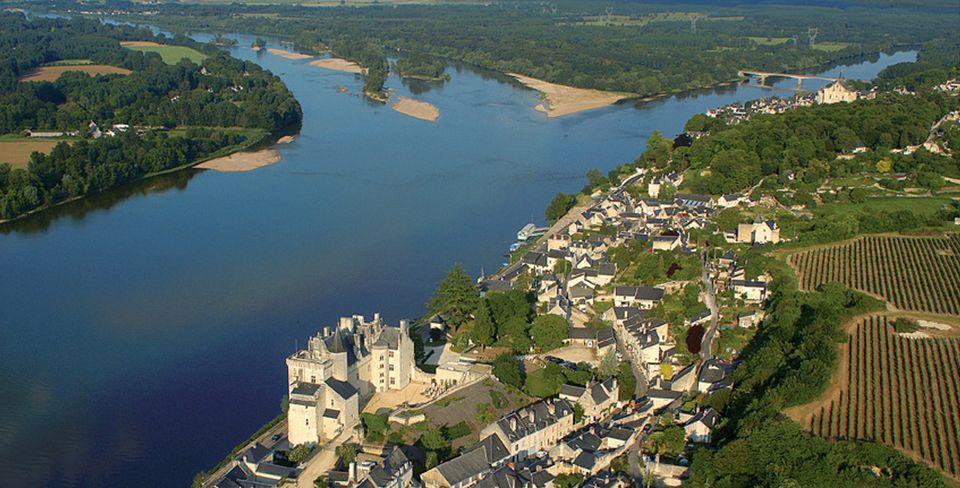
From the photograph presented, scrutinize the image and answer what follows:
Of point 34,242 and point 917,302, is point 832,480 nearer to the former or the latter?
point 917,302

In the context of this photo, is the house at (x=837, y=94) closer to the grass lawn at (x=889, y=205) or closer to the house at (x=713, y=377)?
the grass lawn at (x=889, y=205)

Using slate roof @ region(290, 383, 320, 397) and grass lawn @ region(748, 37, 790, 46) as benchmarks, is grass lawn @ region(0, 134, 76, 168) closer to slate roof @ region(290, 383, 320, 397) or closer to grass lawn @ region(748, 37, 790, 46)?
slate roof @ region(290, 383, 320, 397)

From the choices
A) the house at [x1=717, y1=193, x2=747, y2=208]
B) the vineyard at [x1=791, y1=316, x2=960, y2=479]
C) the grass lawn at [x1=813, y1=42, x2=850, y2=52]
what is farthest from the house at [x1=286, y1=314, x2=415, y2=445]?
the grass lawn at [x1=813, y1=42, x2=850, y2=52]

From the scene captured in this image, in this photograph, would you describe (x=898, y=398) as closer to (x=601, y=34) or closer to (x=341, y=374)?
(x=341, y=374)

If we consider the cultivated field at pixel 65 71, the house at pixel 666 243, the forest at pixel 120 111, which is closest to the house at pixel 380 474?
Answer: the house at pixel 666 243

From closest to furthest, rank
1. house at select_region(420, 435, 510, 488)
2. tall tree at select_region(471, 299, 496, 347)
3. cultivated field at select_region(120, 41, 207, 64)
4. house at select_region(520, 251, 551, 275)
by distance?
1. house at select_region(420, 435, 510, 488)
2. tall tree at select_region(471, 299, 496, 347)
3. house at select_region(520, 251, 551, 275)
4. cultivated field at select_region(120, 41, 207, 64)

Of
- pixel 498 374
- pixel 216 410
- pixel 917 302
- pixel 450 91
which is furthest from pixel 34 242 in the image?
pixel 450 91

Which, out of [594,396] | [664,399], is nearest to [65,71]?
[594,396]
